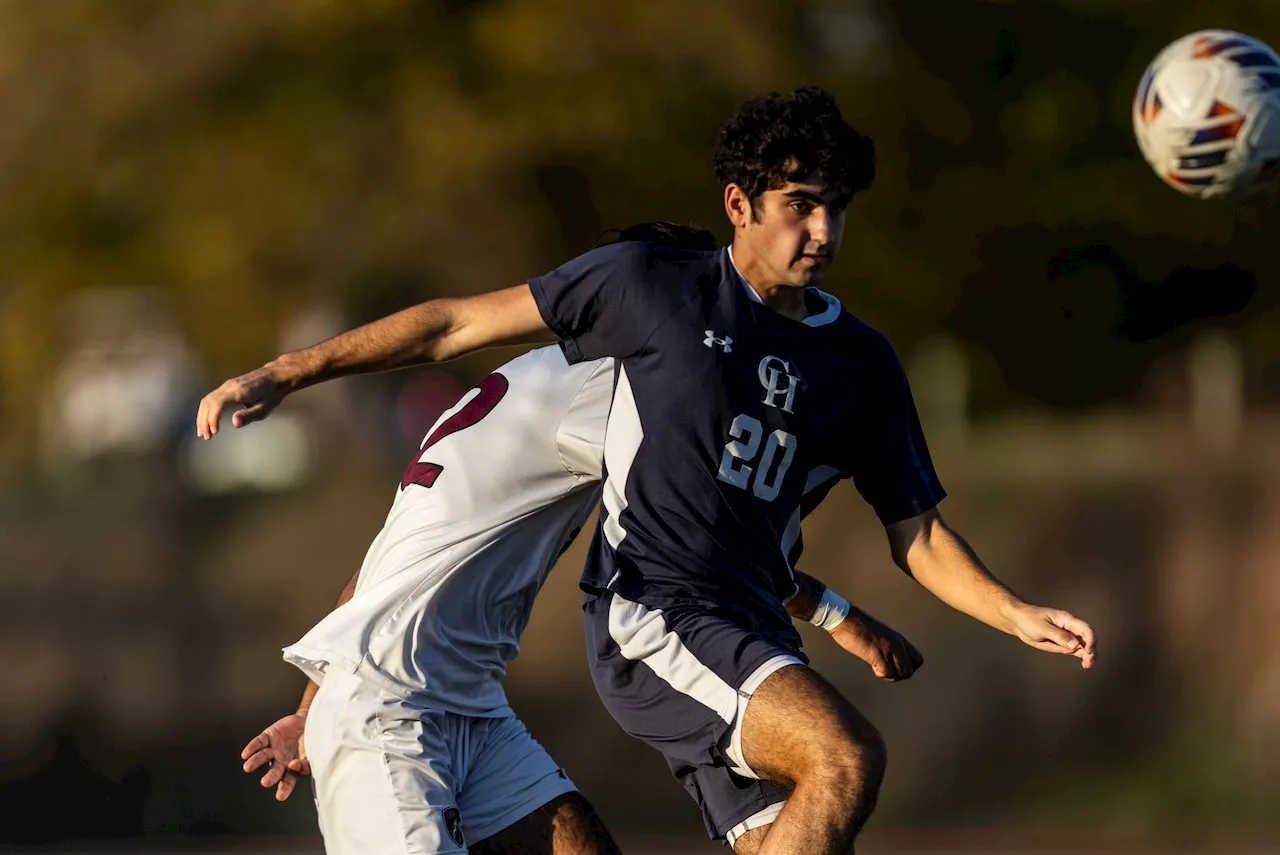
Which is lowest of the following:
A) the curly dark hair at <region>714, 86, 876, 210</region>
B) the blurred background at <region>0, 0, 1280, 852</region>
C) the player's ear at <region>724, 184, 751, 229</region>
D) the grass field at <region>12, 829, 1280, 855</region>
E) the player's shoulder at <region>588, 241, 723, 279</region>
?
the grass field at <region>12, 829, 1280, 855</region>

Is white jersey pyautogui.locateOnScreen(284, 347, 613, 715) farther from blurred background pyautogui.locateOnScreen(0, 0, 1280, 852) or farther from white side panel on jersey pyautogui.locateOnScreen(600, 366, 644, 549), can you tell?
blurred background pyautogui.locateOnScreen(0, 0, 1280, 852)

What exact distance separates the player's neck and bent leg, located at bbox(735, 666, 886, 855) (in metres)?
0.94

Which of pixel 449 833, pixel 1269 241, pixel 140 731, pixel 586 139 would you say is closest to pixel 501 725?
pixel 449 833

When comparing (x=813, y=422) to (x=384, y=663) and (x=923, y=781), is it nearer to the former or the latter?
(x=384, y=663)

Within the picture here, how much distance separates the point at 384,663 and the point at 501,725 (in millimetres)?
401

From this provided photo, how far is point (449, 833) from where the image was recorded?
465 cm

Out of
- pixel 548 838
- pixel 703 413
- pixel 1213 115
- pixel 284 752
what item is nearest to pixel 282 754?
pixel 284 752

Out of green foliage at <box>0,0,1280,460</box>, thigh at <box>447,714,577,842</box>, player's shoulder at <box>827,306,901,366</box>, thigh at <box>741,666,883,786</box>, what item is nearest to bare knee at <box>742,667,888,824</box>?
thigh at <box>741,666,883,786</box>

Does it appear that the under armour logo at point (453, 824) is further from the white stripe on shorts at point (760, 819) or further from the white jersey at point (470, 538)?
the white stripe on shorts at point (760, 819)

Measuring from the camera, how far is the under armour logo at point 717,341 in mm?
4652

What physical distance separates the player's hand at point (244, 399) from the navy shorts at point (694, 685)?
2.96 feet

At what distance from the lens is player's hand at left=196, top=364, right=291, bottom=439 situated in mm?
4355

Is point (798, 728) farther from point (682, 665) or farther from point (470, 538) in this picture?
point (470, 538)

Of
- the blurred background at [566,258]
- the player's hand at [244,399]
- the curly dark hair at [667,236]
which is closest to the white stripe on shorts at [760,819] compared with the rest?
the curly dark hair at [667,236]
